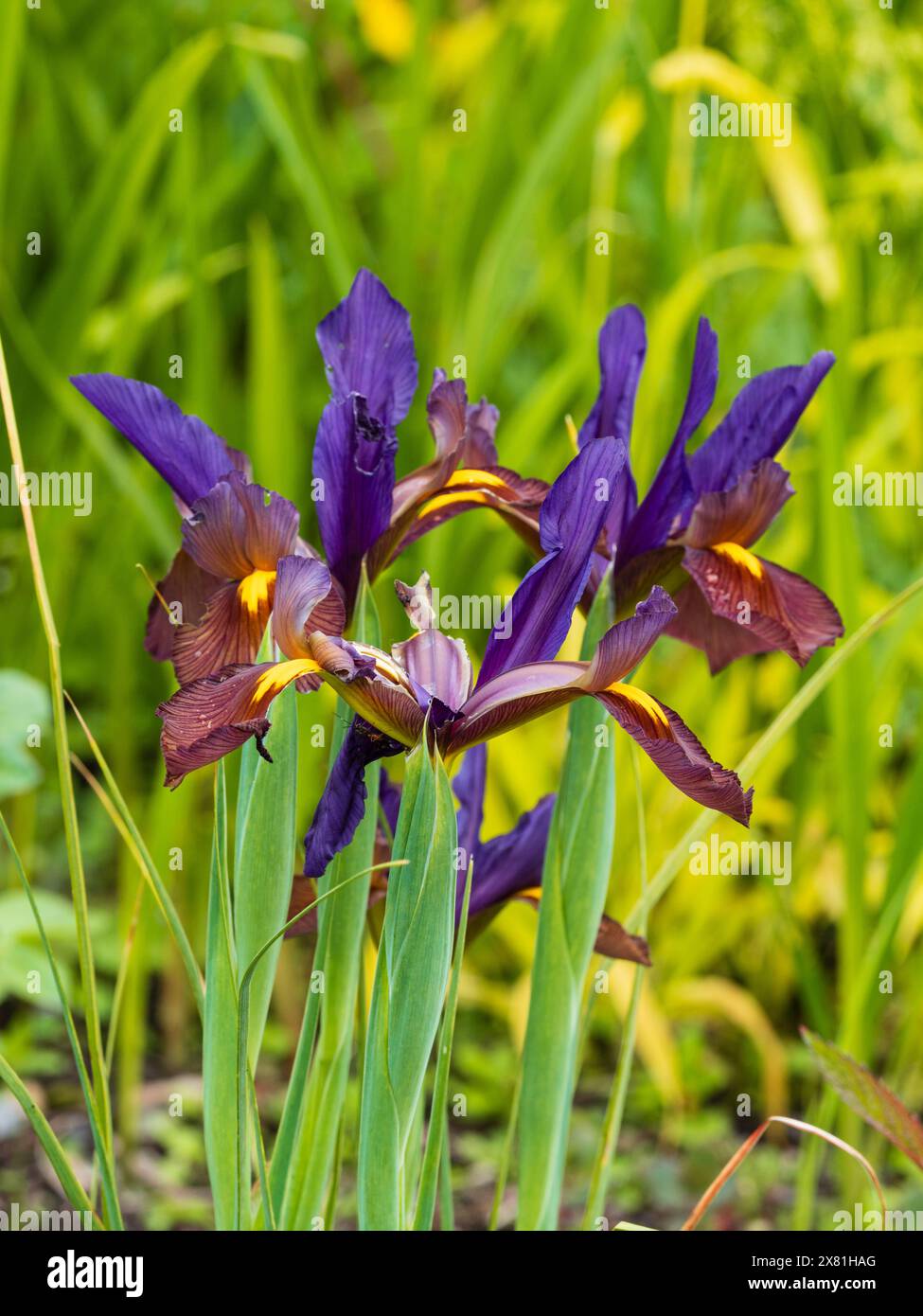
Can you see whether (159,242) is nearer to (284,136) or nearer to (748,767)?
(284,136)

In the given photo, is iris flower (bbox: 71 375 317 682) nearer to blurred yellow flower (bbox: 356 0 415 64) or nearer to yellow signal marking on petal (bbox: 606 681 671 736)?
yellow signal marking on petal (bbox: 606 681 671 736)

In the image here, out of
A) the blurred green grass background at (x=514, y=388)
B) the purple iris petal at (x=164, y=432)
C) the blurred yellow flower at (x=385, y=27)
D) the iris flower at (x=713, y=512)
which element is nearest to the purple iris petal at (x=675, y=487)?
the iris flower at (x=713, y=512)

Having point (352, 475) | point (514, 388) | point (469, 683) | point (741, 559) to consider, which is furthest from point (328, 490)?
point (514, 388)

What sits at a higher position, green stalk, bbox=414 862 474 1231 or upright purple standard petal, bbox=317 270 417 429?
upright purple standard petal, bbox=317 270 417 429

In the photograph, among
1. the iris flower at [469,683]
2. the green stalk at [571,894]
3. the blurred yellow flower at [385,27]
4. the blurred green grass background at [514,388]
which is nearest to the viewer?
the iris flower at [469,683]

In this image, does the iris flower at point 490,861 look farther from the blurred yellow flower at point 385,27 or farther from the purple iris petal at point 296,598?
the blurred yellow flower at point 385,27

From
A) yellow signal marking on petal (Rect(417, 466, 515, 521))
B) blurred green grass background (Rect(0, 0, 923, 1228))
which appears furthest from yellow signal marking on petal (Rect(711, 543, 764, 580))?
blurred green grass background (Rect(0, 0, 923, 1228))
